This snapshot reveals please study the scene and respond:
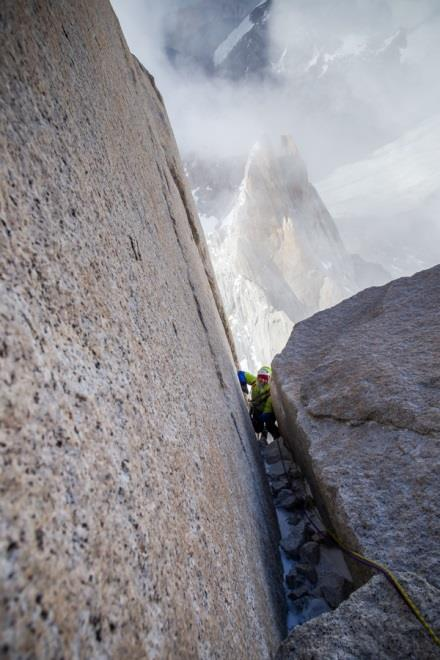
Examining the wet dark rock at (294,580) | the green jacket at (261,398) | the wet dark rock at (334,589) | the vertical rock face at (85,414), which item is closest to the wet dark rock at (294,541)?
the wet dark rock at (294,580)

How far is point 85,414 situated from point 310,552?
2668 millimetres

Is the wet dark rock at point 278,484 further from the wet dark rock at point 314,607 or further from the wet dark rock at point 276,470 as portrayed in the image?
the wet dark rock at point 314,607

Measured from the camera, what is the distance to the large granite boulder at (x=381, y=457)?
1.17 metres

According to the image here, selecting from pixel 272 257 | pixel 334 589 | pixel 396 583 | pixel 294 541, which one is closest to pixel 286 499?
pixel 294 541

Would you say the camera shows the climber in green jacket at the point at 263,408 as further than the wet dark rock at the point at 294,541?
Yes

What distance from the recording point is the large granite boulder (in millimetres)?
1173

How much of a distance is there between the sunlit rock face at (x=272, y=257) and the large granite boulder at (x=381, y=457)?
25592 millimetres

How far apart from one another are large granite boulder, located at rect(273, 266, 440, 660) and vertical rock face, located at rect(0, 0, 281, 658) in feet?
1.61

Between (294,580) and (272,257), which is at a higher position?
(272,257)

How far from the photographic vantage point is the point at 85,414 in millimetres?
575

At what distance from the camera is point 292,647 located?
115 cm

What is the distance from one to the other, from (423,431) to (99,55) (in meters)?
2.52

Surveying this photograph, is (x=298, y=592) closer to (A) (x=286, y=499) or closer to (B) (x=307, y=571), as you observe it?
(B) (x=307, y=571)

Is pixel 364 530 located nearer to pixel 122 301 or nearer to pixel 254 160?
pixel 122 301
